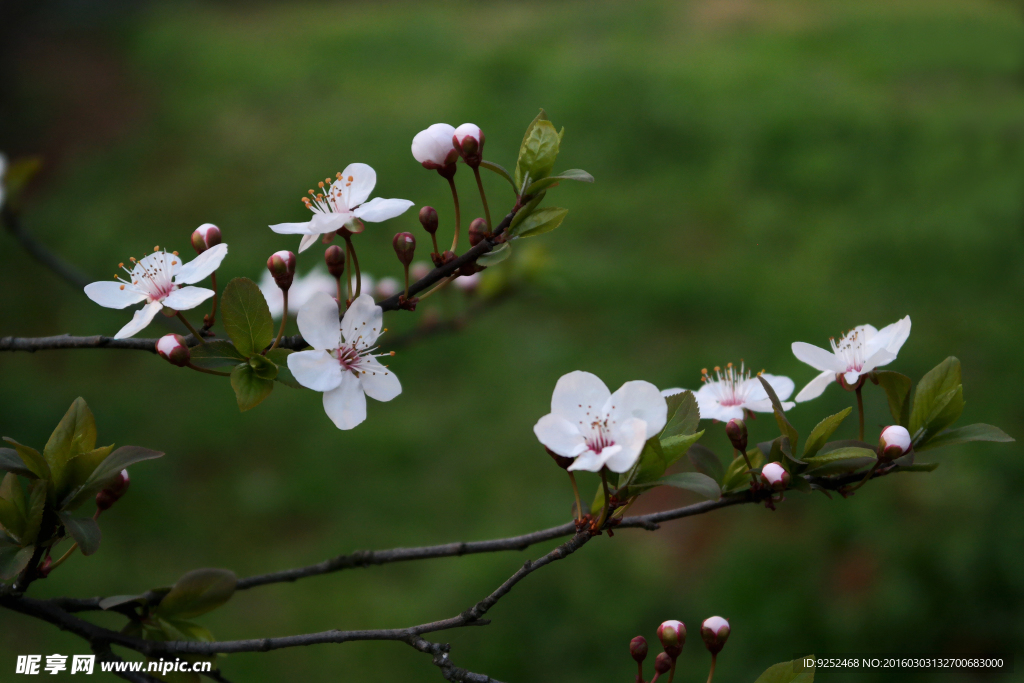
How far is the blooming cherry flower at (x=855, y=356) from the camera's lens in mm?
999

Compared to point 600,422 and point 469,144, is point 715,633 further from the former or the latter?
point 469,144

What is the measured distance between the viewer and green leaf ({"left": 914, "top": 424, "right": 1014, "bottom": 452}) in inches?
37.9

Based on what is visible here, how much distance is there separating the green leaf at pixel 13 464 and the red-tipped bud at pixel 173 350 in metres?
0.19

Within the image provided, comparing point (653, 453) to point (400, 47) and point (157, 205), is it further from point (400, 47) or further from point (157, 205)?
point (400, 47)

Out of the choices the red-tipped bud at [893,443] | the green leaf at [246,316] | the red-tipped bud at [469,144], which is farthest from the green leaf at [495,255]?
the red-tipped bud at [893,443]

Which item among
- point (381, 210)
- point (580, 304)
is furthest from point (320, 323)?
point (580, 304)

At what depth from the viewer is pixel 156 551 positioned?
2.93m

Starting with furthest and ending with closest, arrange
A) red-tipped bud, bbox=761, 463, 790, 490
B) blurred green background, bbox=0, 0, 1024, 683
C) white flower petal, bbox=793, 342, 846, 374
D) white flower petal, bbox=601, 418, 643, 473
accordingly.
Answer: blurred green background, bbox=0, 0, 1024, 683 → white flower petal, bbox=793, 342, 846, 374 → red-tipped bud, bbox=761, 463, 790, 490 → white flower petal, bbox=601, 418, 643, 473

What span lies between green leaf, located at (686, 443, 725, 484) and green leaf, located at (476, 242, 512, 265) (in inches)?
13.4

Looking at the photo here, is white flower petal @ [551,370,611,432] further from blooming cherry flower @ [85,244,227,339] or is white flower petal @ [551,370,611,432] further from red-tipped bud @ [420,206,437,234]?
blooming cherry flower @ [85,244,227,339]

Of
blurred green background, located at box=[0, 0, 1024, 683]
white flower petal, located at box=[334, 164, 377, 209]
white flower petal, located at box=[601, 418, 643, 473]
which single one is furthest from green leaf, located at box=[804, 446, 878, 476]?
blurred green background, located at box=[0, 0, 1024, 683]

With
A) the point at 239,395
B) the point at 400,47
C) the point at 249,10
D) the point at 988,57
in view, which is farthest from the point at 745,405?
the point at 249,10

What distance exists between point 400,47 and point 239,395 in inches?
260

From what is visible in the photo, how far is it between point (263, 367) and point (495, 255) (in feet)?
0.94
